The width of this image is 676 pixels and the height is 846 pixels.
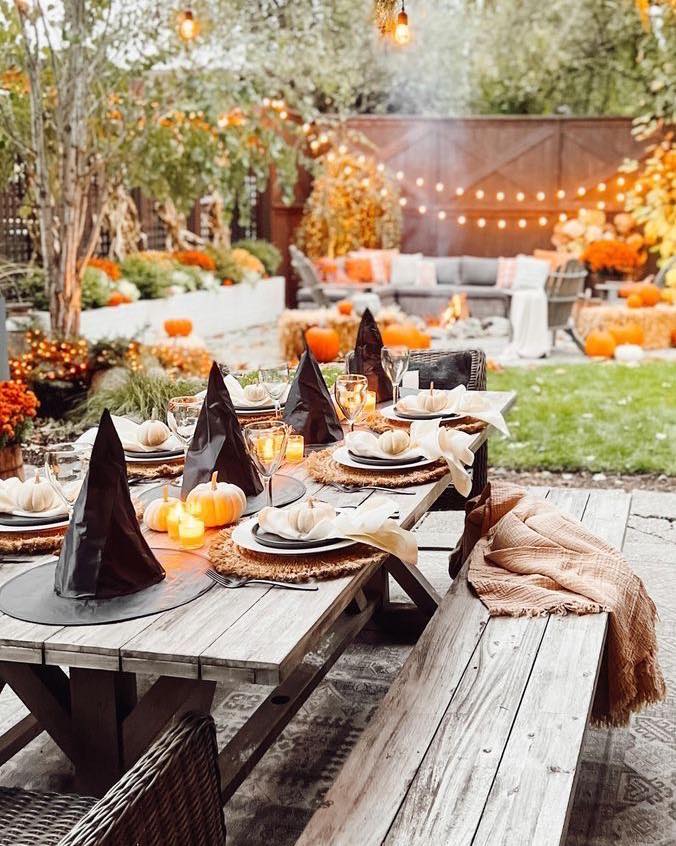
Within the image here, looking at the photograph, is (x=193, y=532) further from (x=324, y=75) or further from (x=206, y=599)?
(x=324, y=75)

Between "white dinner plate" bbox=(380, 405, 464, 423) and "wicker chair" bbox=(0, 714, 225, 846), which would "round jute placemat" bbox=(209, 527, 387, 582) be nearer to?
"wicker chair" bbox=(0, 714, 225, 846)

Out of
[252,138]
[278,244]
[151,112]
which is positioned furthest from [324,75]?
[278,244]

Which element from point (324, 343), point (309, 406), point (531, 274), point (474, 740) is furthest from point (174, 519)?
point (531, 274)

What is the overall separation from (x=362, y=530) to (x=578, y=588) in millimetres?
838

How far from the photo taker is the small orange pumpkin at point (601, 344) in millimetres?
10023

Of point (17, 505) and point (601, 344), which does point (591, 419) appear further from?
point (17, 505)

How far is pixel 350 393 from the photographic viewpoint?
3.10 m

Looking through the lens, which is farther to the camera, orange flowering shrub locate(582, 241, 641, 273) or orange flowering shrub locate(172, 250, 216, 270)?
orange flowering shrub locate(582, 241, 641, 273)

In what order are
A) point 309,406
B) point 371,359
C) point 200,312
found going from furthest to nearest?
1. point 200,312
2. point 371,359
3. point 309,406

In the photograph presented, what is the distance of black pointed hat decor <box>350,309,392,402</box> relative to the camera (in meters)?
3.83

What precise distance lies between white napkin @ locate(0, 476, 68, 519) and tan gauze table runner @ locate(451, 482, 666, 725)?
3.66 feet

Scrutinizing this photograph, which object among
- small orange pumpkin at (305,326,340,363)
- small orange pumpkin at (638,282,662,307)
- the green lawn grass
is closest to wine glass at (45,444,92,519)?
the green lawn grass

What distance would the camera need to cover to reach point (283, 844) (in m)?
2.52

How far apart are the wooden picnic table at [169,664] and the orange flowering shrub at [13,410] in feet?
7.35
